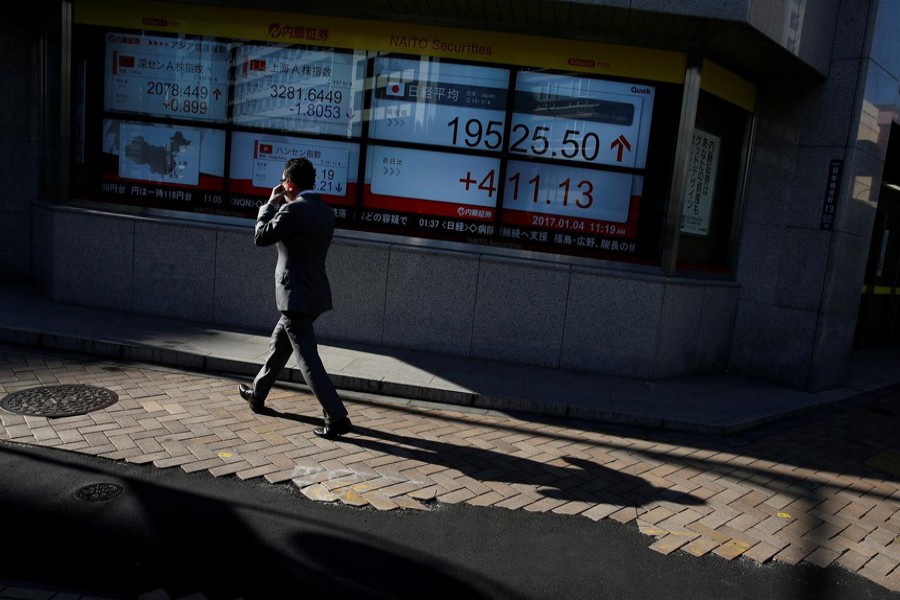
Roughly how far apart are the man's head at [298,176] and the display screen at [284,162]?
3.03m

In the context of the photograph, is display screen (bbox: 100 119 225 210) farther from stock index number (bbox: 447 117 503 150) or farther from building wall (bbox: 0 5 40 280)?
stock index number (bbox: 447 117 503 150)

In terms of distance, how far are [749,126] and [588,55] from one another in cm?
255

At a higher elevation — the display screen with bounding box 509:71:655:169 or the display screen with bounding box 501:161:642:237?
the display screen with bounding box 509:71:655:169

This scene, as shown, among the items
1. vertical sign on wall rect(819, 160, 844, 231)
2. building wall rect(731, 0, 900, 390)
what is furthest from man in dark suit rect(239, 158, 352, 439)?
vertical sign on wall rect(819, 160, 844, 231)

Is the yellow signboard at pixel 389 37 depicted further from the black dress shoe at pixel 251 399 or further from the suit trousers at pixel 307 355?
the black dress shoe at pixel 251 399

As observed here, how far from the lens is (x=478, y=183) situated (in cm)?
802

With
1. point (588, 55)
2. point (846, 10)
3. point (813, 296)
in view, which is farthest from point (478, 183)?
point (846, 10)

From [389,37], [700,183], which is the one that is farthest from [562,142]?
[389,37]

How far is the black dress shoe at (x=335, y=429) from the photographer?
5089mm

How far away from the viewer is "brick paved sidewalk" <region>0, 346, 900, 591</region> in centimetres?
423

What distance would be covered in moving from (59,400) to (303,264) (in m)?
2.27

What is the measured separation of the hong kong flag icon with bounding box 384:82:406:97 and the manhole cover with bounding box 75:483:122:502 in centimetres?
559

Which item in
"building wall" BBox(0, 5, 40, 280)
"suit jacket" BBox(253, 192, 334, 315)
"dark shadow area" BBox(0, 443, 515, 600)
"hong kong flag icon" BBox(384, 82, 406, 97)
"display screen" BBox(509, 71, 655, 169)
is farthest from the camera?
"building wall" BBox(0, 5, 40, 280)

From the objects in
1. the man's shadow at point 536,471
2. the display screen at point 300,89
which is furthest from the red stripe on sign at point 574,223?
the man's shadow at point 536,471
